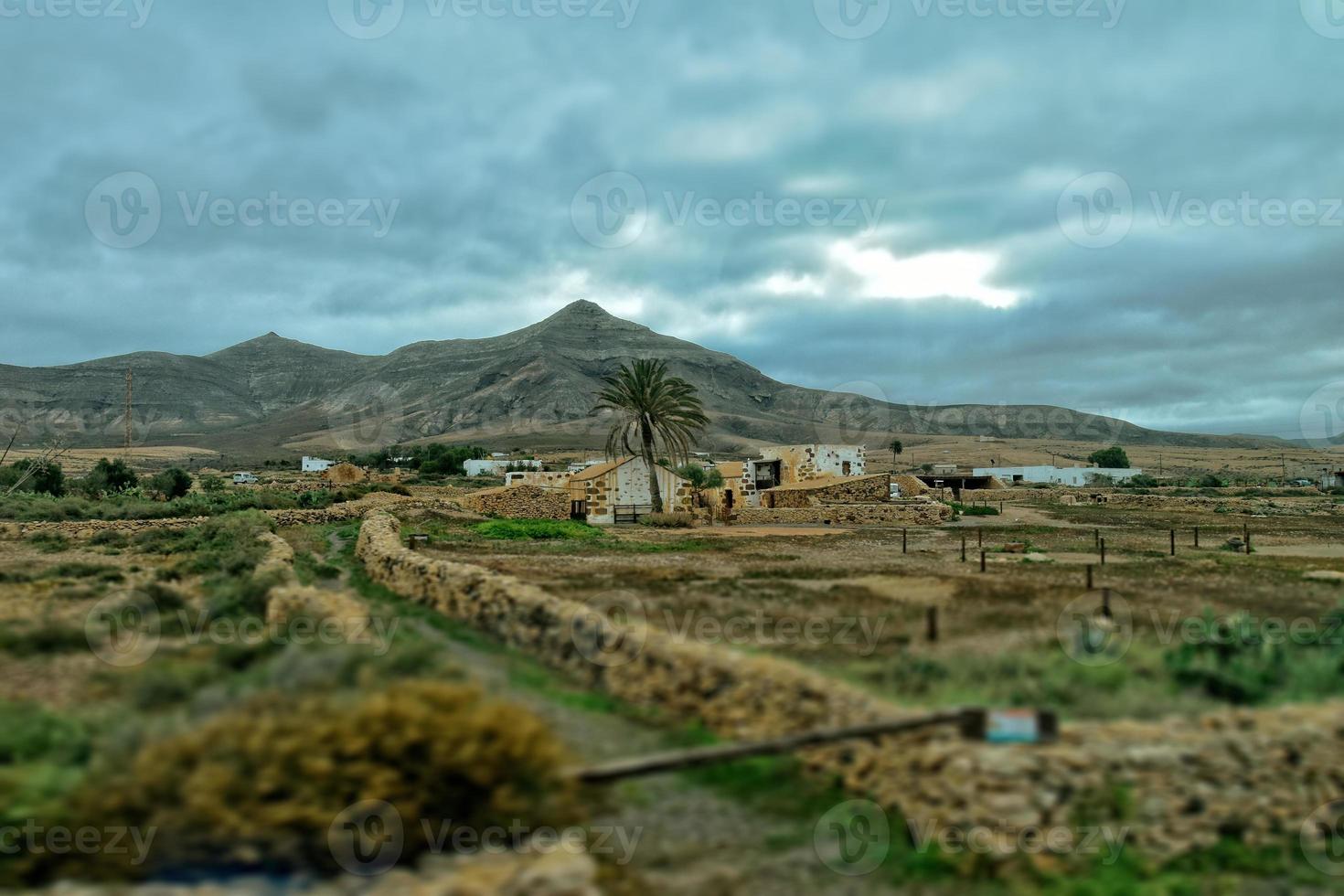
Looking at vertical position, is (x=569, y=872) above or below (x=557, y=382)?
below

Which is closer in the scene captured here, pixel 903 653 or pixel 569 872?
pixel 569 872

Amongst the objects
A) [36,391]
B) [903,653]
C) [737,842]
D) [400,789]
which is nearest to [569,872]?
[400,789]

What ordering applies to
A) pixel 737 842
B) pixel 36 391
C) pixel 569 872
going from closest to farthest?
1. pixel 569 872
2. pixel 737 842
3. pixel 36 391

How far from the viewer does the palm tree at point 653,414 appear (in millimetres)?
43438

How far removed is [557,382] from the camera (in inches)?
6747

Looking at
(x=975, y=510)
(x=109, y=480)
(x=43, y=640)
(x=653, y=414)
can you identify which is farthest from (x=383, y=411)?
(x=43, y=640)

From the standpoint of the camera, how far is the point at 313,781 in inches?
212

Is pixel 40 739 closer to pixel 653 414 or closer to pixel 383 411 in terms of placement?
pixel 653 414

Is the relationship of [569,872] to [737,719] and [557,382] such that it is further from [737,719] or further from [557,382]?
[557,382]

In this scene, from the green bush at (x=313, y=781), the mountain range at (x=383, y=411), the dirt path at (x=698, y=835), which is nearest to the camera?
the green bush at (x=313, y=781)

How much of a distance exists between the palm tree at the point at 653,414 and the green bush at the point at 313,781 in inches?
1454

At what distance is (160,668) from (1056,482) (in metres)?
95.0

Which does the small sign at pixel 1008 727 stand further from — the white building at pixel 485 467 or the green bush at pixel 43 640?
the white building at pixel 485 467

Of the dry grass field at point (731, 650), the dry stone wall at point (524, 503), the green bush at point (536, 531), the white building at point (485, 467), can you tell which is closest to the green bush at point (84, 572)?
the dry grass field at point (731, 650)
